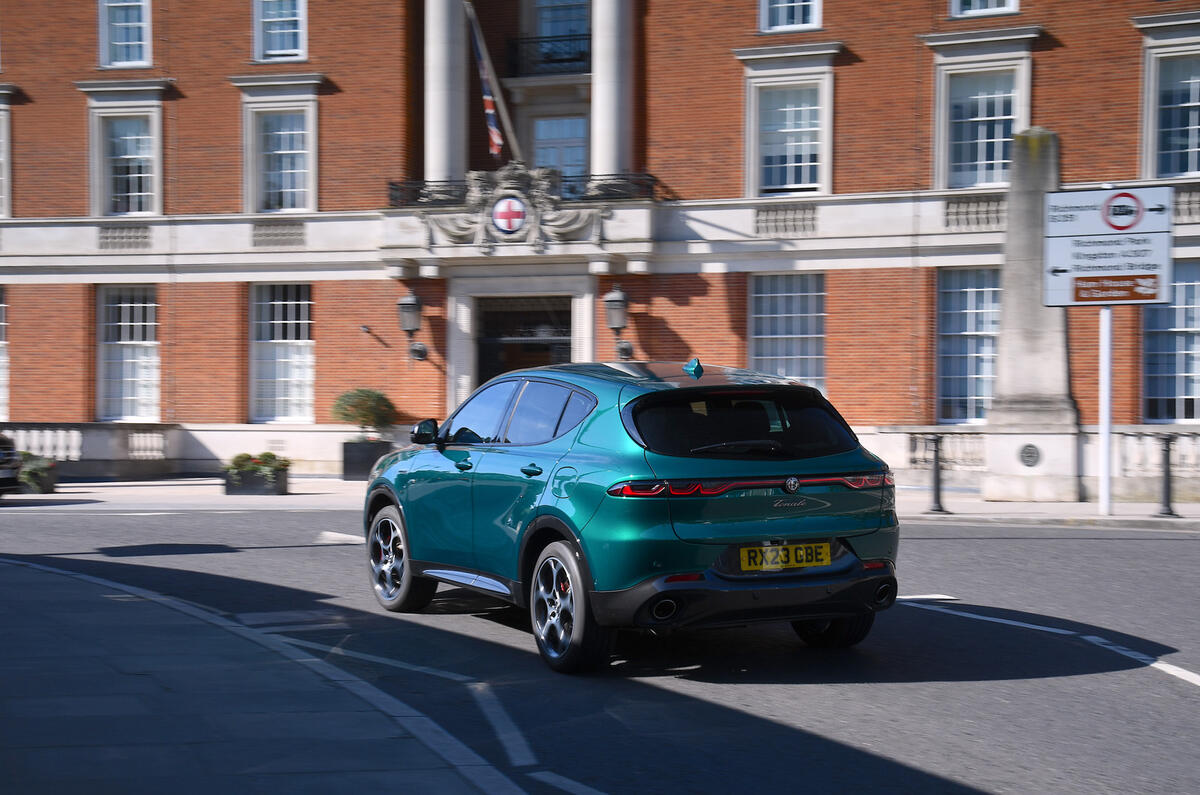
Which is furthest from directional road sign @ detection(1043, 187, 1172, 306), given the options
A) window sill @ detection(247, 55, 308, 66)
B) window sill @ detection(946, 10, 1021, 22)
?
window sill @ detection(247, 55, 308, 66)

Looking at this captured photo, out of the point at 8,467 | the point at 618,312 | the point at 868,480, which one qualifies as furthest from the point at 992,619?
the point at 8,467

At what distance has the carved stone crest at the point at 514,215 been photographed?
24328 mm

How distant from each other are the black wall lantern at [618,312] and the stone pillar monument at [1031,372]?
7.46 metres

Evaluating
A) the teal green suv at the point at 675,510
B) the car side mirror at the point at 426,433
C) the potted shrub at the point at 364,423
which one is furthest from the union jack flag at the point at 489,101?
the teal green suv at the point at 675,510

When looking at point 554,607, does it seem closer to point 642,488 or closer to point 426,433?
point 642,488

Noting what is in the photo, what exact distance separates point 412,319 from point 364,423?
92.4 inches

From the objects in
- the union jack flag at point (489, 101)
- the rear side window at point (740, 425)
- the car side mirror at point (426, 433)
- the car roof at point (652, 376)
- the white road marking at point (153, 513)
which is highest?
the union jack flag at point (489, 101)

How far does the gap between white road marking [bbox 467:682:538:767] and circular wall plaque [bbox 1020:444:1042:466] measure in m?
14.5

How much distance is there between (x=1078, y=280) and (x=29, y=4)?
23553 millimetres

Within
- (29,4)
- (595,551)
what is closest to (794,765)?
(595,551)

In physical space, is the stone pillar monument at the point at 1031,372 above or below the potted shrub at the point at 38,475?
above

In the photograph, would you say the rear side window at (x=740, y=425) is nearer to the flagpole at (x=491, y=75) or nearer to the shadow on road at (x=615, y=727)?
the shadow on road at (x=615, y=727)

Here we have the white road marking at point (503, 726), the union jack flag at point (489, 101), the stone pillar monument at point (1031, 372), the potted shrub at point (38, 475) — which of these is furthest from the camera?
A: the union jack flag at point (489, 101)

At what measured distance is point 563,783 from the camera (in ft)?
16.3
